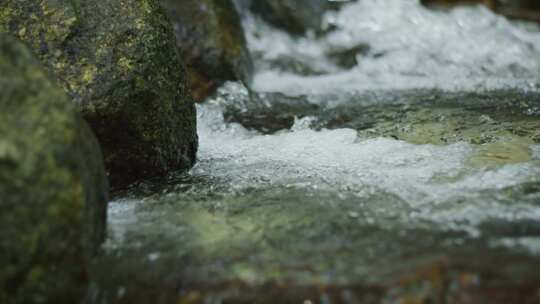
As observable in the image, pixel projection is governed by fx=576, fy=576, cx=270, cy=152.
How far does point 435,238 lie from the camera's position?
2.50m

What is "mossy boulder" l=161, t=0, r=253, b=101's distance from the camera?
591cm

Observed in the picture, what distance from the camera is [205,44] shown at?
5965 millimetres

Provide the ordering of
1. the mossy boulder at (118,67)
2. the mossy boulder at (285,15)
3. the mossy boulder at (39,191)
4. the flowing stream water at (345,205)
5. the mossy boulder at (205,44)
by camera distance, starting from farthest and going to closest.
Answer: the mossy boulder at (285,15) → the mossy boulder at (205,44) → the mossy boulder at (118,67) → the flowing stream water at (345,205) → the mossy boulder at (39,191)

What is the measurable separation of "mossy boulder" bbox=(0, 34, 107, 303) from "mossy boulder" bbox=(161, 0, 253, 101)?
11.3ft

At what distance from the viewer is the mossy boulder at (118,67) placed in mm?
3402

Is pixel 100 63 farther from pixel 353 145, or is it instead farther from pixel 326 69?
pixel 326 69

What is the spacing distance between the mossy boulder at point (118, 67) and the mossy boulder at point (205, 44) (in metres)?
2.08

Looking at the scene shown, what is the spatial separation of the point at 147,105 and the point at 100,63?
37 centimetres

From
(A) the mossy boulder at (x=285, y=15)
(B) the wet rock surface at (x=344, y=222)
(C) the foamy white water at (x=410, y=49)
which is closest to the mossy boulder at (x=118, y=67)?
(B) the wet rock surface at (x=344, y=222)

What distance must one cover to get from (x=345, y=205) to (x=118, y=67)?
1589 mm

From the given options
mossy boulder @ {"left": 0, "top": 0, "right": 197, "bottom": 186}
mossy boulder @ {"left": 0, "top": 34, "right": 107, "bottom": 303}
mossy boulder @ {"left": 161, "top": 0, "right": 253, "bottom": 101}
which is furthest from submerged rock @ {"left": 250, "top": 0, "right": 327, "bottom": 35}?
mossy boulder @ {"left": 0, "top": 34, "right": 107, "bottom": 303}

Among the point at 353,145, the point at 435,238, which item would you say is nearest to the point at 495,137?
the point at 353,145

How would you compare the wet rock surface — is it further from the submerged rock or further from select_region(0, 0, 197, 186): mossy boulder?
the submerged rock

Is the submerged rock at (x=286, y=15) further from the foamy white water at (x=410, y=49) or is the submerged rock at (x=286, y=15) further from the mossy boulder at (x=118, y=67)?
the mossy boulder at (x=118, y=67)
